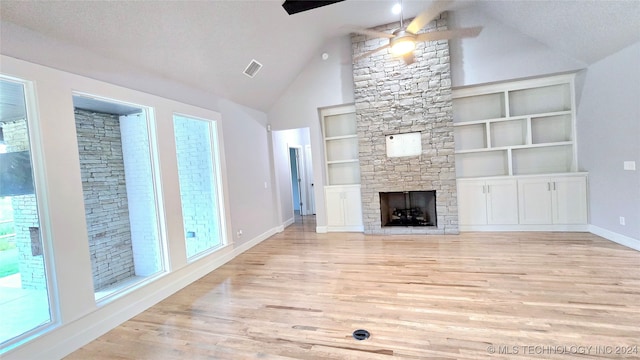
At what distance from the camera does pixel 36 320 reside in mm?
2248

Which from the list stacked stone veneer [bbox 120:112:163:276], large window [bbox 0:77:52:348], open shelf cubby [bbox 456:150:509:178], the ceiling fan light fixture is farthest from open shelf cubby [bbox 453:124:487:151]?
large window [bbox 0:77:52:348]

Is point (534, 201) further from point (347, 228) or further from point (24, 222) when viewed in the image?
point (24, 222)

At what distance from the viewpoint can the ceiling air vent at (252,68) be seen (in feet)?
14.3

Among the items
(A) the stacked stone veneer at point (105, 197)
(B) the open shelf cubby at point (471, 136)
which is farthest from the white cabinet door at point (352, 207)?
(A) the stacked stone veneer at point (105, 197)

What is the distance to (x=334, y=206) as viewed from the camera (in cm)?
591

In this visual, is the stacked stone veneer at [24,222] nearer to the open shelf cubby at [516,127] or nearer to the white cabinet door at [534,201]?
the open shelf cubby at [516,127]

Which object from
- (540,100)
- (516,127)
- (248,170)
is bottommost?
(248,170)

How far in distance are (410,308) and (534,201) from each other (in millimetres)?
3694

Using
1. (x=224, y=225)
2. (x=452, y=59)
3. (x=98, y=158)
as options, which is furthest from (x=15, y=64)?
(x=452, y=59)

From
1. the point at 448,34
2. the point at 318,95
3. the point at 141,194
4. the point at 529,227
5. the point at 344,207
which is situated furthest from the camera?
the point at 344,207

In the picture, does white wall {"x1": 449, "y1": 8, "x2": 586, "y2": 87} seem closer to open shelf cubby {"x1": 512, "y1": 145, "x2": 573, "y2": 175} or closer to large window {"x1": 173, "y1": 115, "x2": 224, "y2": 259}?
open shelf cubby {"x1": 512, "y1": 145, "x2": 573, "y2": 175}

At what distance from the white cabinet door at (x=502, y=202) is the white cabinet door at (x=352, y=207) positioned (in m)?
2.30

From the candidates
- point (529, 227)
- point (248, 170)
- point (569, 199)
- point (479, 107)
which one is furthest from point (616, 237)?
point (248, 170)

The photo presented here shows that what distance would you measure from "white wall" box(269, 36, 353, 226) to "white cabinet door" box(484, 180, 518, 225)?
119 inches
